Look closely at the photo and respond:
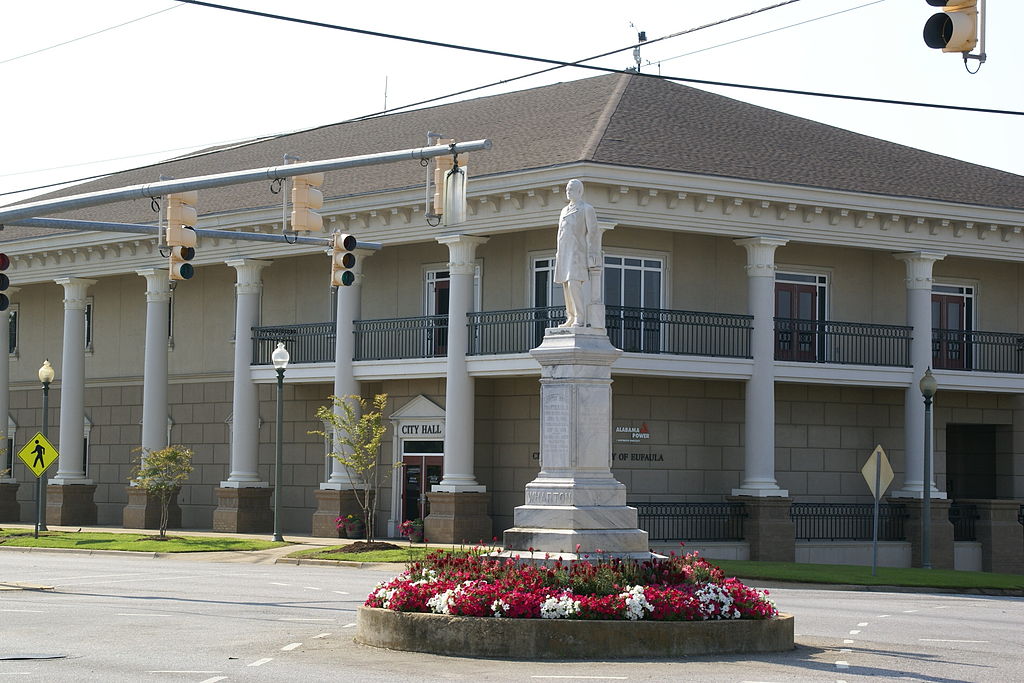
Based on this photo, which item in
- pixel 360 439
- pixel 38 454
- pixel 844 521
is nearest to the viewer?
pixel 360 439

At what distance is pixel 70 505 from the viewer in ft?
141

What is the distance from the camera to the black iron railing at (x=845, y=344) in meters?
37.6

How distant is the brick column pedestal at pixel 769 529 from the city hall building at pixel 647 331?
0.05 metres

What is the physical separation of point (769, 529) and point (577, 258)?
18.1 meters

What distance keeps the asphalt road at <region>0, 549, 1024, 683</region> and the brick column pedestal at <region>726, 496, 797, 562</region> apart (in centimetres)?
A: 788

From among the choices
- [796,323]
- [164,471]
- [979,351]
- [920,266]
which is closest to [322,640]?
[164,471]

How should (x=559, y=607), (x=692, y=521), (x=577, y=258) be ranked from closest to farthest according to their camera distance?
(x=559, y=607)
(x=577, y=258)
(x=692, y=521)

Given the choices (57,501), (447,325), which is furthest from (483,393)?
(57,501)

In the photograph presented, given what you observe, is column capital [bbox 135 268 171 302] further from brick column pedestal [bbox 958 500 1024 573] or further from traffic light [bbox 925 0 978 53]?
traffic light [bbox 925 0 978 53]

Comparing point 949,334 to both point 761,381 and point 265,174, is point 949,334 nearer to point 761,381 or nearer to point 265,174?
point 761,381

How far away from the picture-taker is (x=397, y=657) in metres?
14.9

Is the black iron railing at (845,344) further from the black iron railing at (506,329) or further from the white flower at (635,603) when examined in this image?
the white flower at (635,603)

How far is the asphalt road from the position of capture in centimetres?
1388

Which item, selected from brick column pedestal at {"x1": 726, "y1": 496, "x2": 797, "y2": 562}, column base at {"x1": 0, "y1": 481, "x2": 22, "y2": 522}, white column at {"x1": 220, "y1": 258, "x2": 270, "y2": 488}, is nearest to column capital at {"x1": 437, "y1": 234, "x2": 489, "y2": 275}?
white column at {"x1": 220, "y1": 258, "x2": 270, "y2": 488}
